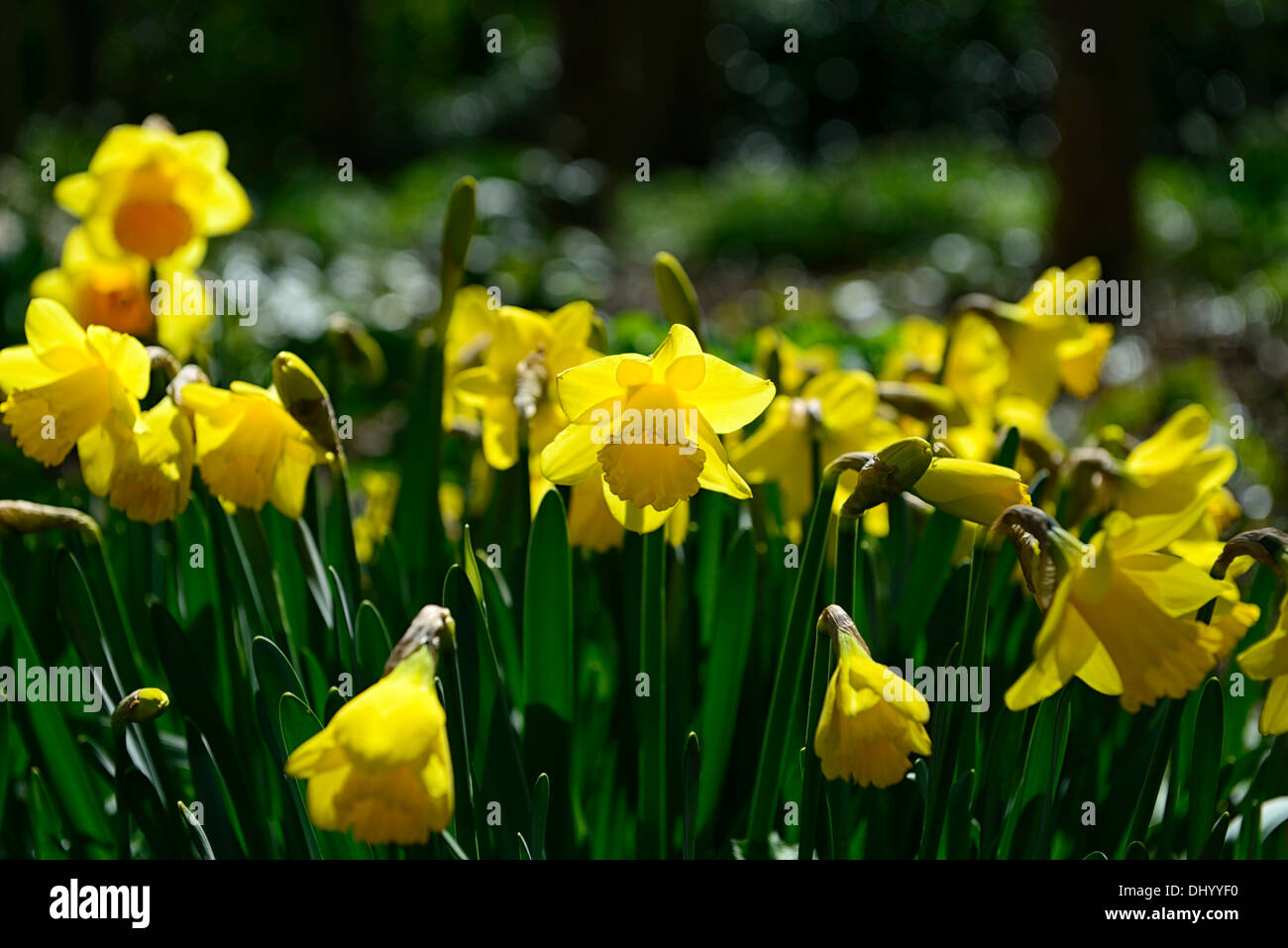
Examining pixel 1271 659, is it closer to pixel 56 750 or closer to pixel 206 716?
pixel 206 716

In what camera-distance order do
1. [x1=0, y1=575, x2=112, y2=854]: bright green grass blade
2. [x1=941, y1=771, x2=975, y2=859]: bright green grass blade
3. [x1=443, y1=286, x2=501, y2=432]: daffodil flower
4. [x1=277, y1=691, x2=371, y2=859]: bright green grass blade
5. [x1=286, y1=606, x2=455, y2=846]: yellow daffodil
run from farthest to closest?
[x1=443, y1=286, x2=501, y2=432]: daffodil flower
[x1=0, y1=575, x2=112, y2=854]: bright green grass blade
[x1=941, y1=771, x2=975, y2=859]: bright green grass blade
[x1=277, y1=691, x2=371, y2=859]: bright green grass blade
[x1=286, y1=606, x2=455, y2=846]: yellow daffodil

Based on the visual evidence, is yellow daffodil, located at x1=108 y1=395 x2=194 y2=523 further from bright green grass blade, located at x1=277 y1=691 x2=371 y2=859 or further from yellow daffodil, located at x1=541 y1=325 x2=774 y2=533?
yellow daffodil, located at x1=541 y1=325 x2=774 y2=533

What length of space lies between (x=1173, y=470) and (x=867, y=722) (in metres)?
0.73

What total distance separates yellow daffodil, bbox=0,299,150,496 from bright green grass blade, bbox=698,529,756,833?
652mm

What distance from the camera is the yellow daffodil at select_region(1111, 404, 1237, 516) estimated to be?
1.49 m

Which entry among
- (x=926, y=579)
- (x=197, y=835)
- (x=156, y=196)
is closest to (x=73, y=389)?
(x=197, y=835)

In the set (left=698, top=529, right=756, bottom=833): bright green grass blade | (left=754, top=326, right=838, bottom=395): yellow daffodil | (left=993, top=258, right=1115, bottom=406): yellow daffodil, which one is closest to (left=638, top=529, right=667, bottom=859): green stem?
(left=698, top=529, right=756, bottom=833): bright green grass blade

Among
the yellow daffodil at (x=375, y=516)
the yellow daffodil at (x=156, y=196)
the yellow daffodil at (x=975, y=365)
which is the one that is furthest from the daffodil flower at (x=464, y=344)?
the yellow daffodil at (x=975, y=365)

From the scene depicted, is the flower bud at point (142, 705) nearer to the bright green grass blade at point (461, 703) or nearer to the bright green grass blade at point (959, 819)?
the bright green grass blade at point (461, 703)

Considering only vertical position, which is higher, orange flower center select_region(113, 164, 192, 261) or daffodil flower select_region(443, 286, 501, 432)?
orange flower center select_region(113, 164, 192, 261)

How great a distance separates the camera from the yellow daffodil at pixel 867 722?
39.2 inches

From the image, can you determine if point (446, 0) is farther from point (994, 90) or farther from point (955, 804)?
point (955, 804)

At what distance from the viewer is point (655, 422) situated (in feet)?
3.58
